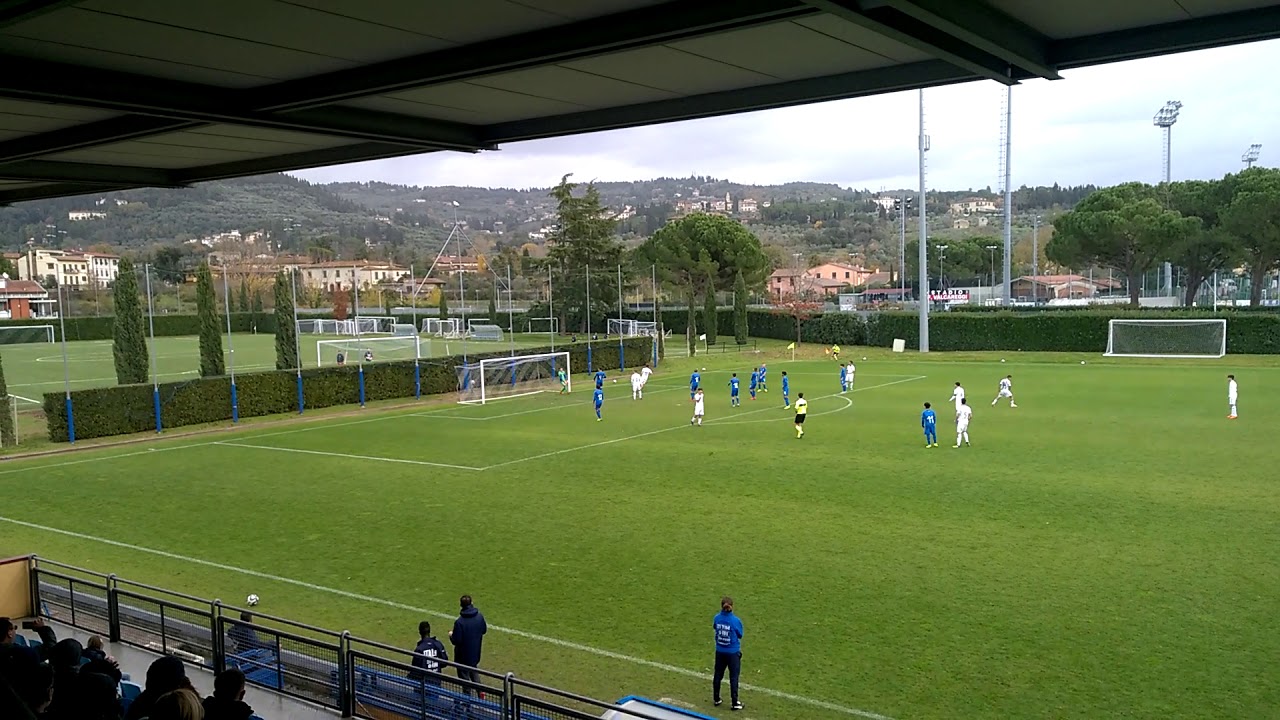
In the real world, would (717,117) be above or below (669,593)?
above

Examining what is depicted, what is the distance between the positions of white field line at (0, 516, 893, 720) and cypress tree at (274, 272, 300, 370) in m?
24.0

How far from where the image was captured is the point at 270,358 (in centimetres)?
6400

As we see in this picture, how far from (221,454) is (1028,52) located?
89.0 ft

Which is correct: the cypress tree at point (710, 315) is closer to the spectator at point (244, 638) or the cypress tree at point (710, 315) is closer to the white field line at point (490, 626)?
the white field line at point (490, 626)

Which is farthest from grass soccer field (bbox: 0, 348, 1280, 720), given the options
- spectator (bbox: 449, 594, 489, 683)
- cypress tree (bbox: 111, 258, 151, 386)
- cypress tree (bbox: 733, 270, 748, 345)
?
cypress tree (bbox: 733, 270, 748, 345)

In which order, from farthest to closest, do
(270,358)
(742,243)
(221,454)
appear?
1. (742,243)
2. (270,358)
3. (221,454)

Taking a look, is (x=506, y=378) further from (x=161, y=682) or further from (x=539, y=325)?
(x=161, y=682)

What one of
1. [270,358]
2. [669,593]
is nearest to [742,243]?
[270,358]

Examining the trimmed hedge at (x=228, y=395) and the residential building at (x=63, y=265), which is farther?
the residential building at (x=63, y=265)

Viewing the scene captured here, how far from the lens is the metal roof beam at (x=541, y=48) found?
6.42m

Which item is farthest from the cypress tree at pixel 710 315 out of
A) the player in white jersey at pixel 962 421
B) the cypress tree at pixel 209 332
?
the player in white jersey at pixel 962 421

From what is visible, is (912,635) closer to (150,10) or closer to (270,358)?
(150,10)

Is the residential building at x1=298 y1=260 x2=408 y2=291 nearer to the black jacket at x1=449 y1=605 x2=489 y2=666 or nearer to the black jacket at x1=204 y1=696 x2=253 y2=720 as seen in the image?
the black jacket at x1=449 y1=605 x2=489 y2=666

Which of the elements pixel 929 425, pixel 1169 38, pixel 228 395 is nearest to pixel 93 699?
pixel 1169 38
